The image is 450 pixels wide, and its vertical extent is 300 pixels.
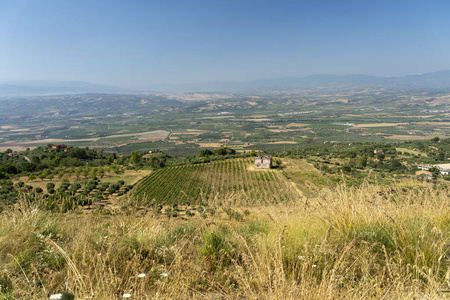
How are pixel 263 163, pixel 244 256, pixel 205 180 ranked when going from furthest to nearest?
pixel 263 163 < pixel 205 180 < pixel 244 256

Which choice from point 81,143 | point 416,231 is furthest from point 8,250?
point 81,143

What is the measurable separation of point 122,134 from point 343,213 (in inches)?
5632

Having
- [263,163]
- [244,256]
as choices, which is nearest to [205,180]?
[263,163]

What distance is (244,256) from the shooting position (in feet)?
6.79

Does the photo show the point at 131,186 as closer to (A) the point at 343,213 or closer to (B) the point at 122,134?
(A) the point at 343,213

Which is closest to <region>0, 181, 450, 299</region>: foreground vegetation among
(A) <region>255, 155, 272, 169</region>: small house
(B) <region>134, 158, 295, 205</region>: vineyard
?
(B) <region>134, 158, 295, 205</region>: vineyard

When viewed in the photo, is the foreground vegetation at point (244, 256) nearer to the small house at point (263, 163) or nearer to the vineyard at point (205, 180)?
the vineyard at point (205, 180)

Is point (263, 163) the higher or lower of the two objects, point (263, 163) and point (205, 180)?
the higher

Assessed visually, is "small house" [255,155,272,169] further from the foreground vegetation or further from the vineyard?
the foreground vegetation

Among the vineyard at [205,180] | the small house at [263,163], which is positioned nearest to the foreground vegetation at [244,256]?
the vineyard at [205,180]

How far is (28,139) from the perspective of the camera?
114m

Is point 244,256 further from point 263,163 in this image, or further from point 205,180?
point 263,163

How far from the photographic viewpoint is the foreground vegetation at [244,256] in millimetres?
1794

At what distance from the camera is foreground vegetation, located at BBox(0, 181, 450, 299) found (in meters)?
1.79
